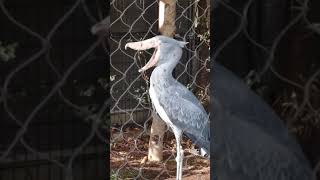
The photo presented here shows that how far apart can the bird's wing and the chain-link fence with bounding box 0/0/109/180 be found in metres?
0.79

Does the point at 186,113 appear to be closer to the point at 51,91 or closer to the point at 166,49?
the point at 166,49

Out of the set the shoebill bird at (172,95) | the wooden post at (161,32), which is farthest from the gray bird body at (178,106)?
the wooden post at (161,32)

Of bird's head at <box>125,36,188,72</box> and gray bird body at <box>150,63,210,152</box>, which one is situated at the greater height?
bird's head at <box>125,36,188,72</box>

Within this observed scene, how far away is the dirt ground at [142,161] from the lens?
6.51ft

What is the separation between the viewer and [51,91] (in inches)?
25.8

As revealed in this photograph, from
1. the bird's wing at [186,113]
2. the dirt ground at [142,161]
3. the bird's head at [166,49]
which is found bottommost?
the dirt ground at [142,161]

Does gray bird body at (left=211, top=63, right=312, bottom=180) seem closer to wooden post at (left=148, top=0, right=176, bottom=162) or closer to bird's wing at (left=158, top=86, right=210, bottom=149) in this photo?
bird's wing at (left=158, top=86, right=210, bottom=149)

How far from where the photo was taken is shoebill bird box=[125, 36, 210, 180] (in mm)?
1473

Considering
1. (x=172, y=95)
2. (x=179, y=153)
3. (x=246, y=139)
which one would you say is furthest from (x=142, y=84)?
(x=246, y=139)

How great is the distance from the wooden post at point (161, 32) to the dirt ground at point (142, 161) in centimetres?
4

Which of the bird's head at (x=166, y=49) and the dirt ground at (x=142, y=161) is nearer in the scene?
the bird's head at (x=166, y=49)

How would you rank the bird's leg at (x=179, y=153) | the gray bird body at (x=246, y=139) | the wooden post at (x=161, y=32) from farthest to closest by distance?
the wooden post at (x=161, y=32) < the bird's leg at (x=179, y=153) < the gray bird body at (x=246, y=139)

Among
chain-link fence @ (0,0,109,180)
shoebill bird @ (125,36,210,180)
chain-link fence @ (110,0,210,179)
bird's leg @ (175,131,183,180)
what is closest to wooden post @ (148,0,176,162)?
chain-link fence @ (110,0,210,179)

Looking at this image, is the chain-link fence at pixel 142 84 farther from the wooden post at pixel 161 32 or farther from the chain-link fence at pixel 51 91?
the chain-link fence at pixel 51 91
